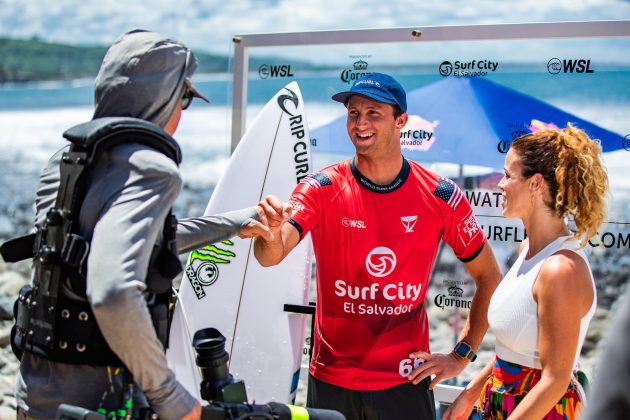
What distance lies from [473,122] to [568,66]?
503 mm

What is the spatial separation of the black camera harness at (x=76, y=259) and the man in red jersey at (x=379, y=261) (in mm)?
887

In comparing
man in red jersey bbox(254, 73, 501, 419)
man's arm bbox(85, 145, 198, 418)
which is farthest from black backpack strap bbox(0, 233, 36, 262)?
man in red jersey bbox(254, 73, 501, 419)

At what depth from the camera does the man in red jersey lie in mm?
2721

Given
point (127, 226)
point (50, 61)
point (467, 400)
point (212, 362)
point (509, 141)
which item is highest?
point (50, 61)

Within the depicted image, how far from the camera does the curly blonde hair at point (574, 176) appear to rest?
93.5 inches

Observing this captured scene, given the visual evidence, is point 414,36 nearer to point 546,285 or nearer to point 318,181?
point 318,181

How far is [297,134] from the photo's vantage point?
3.98 meters

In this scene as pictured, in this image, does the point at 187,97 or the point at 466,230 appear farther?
the point at 466,230

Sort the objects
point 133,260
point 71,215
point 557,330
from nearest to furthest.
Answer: point 133,260 < point 71,215 < point 557,330

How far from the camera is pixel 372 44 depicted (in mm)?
3828

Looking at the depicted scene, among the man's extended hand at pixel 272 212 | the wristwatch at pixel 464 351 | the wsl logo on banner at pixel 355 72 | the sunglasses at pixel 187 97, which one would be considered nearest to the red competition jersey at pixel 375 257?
the wristwatch at pixel 464 351

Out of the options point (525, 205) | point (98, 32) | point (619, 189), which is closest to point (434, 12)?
point (98, 32)

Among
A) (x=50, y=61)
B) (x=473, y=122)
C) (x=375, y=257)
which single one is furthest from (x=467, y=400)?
(x=50, y=61)

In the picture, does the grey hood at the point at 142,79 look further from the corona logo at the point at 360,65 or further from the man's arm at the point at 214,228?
the corona logo at the point at 360,65
